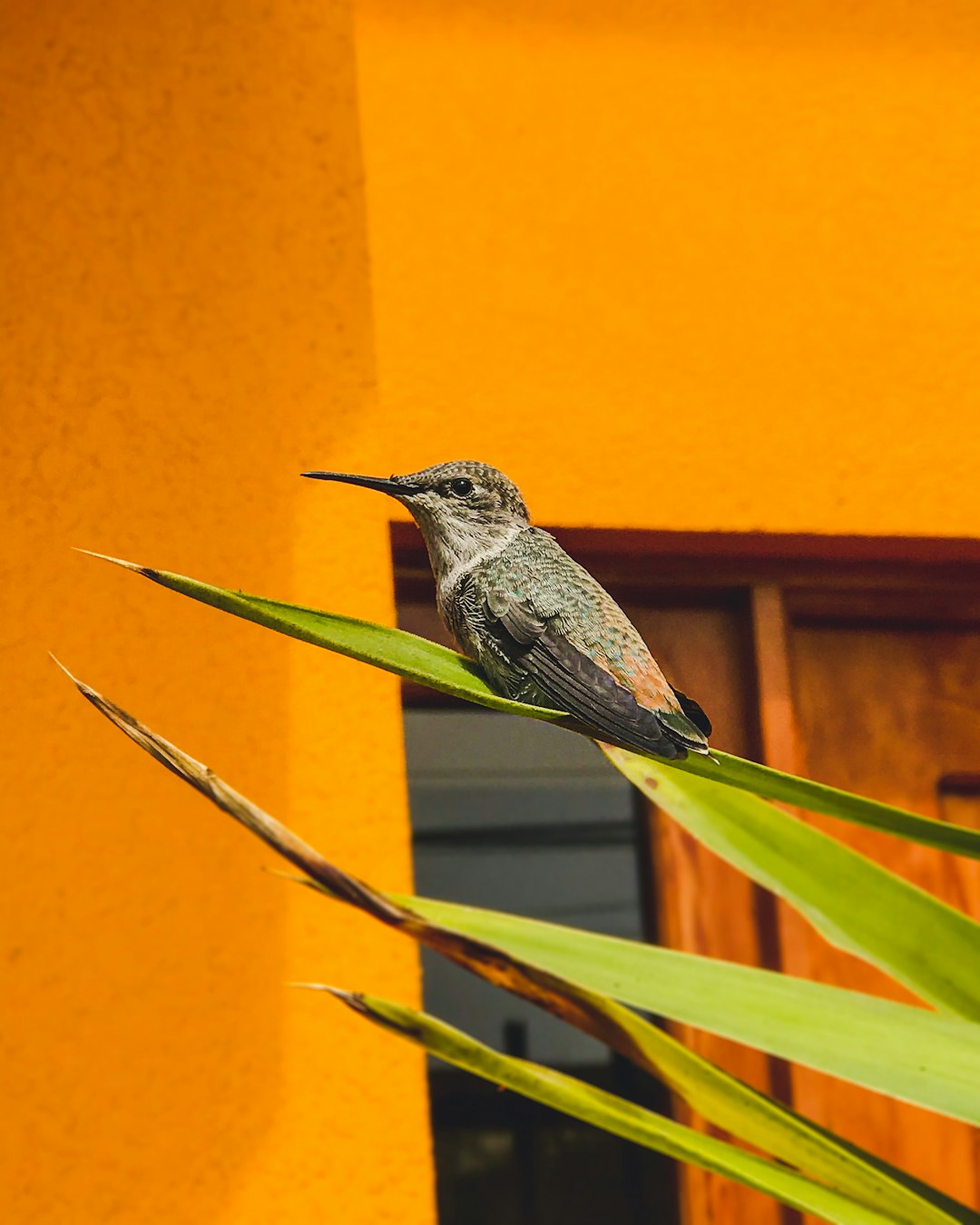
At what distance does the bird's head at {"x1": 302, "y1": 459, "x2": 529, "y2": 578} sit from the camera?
850 mm

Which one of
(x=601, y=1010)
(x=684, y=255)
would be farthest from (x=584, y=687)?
(x=684, y=255)

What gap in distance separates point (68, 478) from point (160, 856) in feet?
1.43

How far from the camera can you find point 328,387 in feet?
5.24

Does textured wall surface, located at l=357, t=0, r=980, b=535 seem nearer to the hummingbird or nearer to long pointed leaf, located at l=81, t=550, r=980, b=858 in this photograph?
the hummingbird

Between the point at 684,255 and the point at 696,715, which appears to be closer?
the point at 696,715

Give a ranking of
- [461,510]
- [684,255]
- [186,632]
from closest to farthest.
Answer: [461,510], [186,632], [684,255]

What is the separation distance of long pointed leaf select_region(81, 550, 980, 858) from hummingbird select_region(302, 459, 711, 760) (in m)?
0.04

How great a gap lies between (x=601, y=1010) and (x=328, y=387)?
1.17 meters

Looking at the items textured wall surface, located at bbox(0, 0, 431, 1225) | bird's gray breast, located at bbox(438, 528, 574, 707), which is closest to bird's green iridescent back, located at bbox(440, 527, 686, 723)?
bird's gray breast, located at bbox(438, 528, 574, 707)

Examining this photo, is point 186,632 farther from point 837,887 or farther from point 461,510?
point 837,887

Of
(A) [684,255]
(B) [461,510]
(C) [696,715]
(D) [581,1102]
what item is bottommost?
(D) [581,1102]

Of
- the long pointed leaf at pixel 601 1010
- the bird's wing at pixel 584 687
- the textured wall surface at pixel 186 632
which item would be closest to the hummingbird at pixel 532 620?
the bird's wing at pixel 584 687

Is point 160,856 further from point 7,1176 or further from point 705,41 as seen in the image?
point 705,41

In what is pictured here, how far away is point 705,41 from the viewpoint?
179cm
